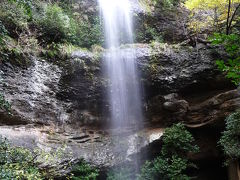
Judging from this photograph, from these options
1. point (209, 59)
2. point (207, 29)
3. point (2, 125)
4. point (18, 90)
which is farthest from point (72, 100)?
point (207, 29)

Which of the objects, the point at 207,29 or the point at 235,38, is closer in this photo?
the point at 235,38

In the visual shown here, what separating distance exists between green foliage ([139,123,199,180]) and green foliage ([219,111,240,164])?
0.98 meters

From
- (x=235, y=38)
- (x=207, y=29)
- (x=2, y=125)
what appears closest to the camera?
(x=235, y=38)

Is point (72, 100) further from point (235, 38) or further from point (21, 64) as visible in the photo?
point (235, 38)

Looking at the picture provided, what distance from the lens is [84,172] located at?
7312mm

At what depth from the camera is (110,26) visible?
35.8ft

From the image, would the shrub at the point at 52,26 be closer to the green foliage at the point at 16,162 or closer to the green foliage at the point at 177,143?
the green foliage at the point at 16,162

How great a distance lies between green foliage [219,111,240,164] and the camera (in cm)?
679

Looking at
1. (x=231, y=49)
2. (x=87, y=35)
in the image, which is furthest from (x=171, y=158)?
(x=87, y=35)

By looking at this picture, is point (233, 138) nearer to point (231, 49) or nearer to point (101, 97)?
point (231, 49)

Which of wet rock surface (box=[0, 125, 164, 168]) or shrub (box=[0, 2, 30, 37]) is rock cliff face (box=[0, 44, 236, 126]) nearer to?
wet rock surface (box=[0, 125, 164, 168])

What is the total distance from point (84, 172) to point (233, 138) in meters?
4.72

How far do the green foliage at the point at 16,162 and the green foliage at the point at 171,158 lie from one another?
3508mm

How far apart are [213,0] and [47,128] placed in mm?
8106
